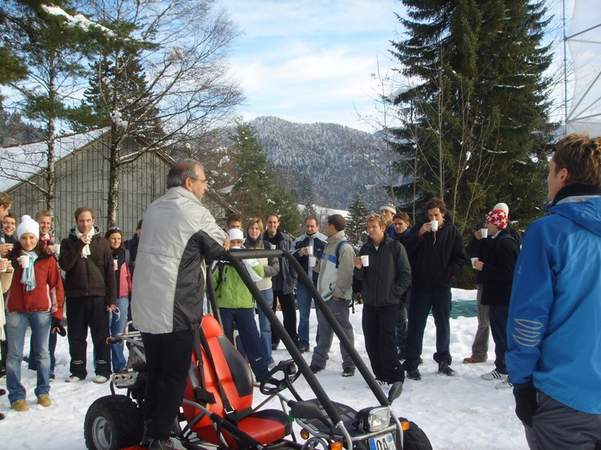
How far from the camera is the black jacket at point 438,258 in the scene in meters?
7.09

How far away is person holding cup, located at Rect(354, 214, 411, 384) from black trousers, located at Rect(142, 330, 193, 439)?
3.37 meters

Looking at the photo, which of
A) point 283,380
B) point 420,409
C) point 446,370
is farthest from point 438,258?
point 283,380

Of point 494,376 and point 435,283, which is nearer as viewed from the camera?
point 494,376

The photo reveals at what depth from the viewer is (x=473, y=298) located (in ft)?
46.1

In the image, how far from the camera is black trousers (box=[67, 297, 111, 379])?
7.04 meters

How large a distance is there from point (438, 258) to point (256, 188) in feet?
127

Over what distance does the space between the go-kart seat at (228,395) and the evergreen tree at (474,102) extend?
16912 mm

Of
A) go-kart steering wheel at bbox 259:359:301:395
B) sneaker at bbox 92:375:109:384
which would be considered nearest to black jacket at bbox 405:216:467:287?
go-kart steering wheel at bbox 259:359:301:395

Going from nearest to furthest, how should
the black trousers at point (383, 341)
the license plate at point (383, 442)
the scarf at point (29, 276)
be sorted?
the license plate at point (383, 442) → the scarf at point (29, 276) → the black trousers at point (383, 341)

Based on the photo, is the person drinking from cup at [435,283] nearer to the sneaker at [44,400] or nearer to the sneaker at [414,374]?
the sneaker at [414,374]

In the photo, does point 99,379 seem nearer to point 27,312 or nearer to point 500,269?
point 27,312

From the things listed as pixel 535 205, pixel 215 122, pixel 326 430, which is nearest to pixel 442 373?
pixel 326 430

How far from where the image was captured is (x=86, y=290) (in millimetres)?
6977

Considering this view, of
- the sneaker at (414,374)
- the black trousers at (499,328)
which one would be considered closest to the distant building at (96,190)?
the sneaker at (414,374)
